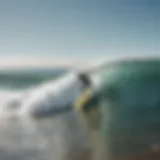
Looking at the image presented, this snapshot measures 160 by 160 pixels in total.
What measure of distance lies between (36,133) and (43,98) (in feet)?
0.47

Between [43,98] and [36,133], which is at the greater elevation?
[43,98]

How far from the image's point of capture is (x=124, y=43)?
1470 mm

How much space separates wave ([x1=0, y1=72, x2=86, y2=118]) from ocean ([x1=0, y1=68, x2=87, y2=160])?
0.07ft

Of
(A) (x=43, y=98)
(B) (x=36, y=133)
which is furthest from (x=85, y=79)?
(B) (x=36, y=133)

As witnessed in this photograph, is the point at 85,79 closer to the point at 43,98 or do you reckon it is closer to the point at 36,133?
the point at 43,98

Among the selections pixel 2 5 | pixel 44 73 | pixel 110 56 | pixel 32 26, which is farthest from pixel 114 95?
pixel 2 5

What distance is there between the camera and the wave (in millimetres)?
1371

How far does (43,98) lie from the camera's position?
1385mm

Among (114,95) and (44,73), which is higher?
(44,73)

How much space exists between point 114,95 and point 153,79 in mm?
185

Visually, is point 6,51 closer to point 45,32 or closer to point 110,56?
point 45,32

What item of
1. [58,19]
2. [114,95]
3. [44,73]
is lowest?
[114,95]

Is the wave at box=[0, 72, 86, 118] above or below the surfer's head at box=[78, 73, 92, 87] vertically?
below

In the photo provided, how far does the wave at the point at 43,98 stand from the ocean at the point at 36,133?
2 centimetres
